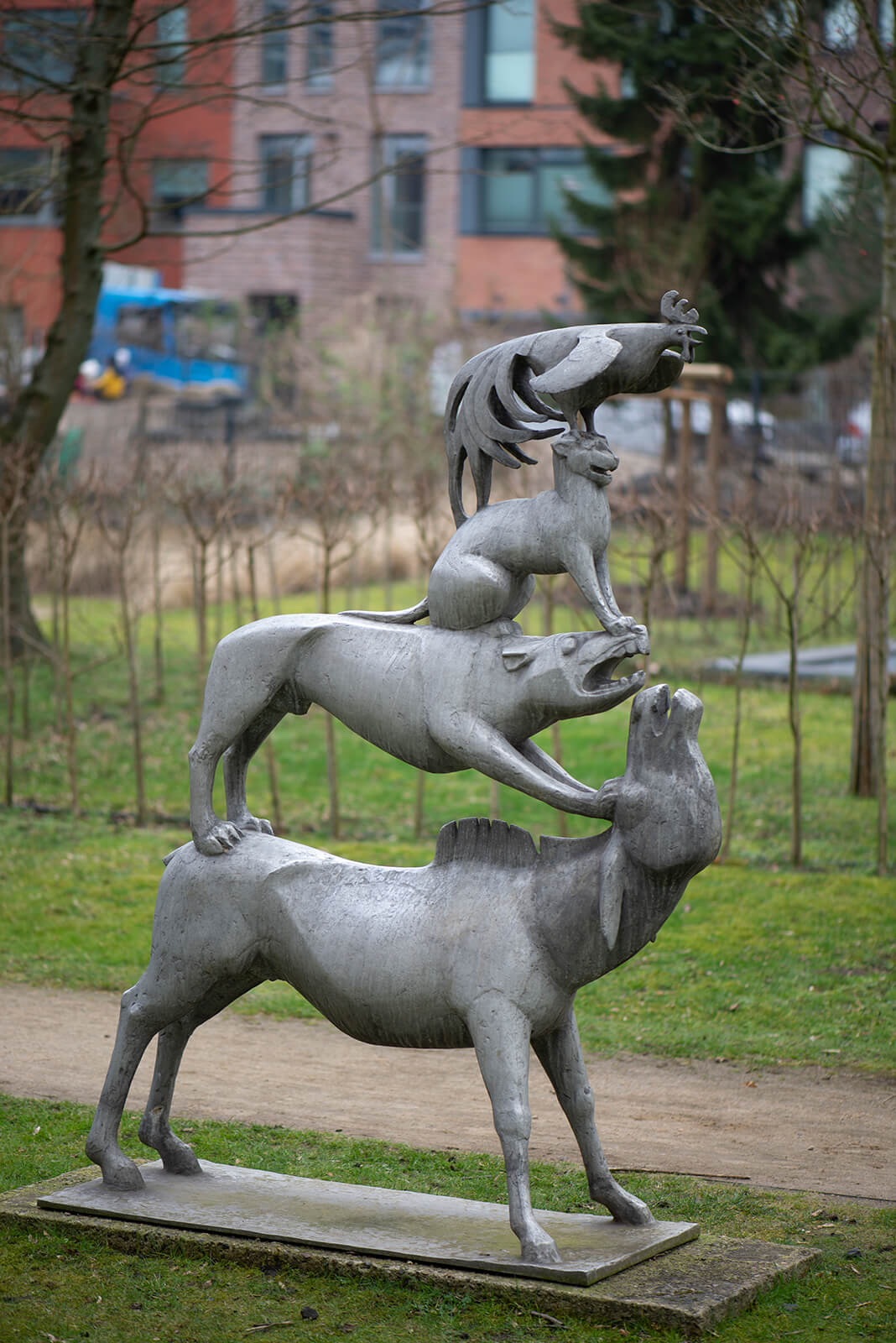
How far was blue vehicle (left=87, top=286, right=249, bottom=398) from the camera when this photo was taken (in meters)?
31.5

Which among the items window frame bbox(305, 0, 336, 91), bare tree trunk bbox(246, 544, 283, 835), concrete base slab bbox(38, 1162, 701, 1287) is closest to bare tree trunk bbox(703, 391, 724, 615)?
bare tree trunk bbox(246, 544, 283, 835)

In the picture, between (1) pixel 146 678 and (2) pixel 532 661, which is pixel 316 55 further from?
(2) pixel 532 661

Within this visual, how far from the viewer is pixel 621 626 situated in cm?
432

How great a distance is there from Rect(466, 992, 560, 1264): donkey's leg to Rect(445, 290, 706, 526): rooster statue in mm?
1412

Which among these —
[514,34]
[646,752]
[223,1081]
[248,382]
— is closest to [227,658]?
[646,752]

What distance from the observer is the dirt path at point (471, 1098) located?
5.94m

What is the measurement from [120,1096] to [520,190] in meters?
30.5

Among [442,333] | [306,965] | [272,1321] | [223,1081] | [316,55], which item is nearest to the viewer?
[272,1321]

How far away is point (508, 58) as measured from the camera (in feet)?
108

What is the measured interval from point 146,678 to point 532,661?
12562 mm

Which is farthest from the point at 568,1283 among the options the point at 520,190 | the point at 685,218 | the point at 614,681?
the point at 520,190

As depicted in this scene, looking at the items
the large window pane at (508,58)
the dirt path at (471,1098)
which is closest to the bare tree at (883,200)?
the dirt path at (471,1098)

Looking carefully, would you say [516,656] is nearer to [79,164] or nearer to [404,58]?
[79,164]

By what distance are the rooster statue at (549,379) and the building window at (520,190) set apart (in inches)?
1118
